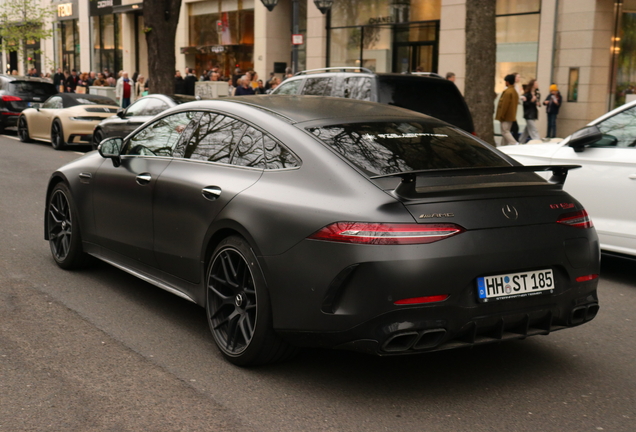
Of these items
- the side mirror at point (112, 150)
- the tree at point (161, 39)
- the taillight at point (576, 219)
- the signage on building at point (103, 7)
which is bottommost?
the taillight at point (576, 219)

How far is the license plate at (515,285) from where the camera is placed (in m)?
4.07

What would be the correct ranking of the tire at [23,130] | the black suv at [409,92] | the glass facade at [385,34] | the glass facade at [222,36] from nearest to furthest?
the black suv at [409,92]
the tire at [23,130]
the glass facade at [385,34]
the glass facade at [222,36]

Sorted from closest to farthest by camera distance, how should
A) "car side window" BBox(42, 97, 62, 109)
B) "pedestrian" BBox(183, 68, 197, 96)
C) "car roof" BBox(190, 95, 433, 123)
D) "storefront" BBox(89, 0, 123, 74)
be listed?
"car roof" BBox(190, 95, 433, 123), "car side window" BBox(42, 97, 62, 109), "pedestrian" BBox(183, 68, 197, 96), "storefront" BBox(89, 0, 123, 74)

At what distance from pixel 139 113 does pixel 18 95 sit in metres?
9.47

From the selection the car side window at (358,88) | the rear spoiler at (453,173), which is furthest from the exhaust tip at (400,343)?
the car side window at (358,88)

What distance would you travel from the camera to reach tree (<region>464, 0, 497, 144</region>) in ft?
42.9

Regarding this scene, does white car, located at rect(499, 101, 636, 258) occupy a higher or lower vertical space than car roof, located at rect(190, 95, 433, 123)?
lower

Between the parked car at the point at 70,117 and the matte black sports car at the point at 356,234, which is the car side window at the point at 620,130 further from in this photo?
the parked car at the point at 70,117

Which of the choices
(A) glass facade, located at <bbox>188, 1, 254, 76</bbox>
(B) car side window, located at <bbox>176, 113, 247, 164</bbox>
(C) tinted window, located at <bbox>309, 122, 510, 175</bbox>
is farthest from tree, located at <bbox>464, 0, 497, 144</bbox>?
(A) glass facade, located at <bbox>188, 1, 254, 76</bbox>

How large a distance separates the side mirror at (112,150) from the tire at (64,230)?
69 centimetres

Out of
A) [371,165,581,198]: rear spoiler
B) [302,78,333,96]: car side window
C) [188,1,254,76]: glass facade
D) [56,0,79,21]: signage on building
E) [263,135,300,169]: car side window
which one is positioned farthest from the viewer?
[56,0,79,21]: signage on building

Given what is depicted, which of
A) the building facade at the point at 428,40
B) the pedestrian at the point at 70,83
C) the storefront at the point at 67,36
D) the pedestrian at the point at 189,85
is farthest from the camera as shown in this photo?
the storefront at the point at 67,36

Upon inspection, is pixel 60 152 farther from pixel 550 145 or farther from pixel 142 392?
pixel 142 392

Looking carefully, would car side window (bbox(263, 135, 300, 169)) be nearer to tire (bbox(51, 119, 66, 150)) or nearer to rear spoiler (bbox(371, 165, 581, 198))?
rear spoiler (bbox(371, 165, 581, 198))
